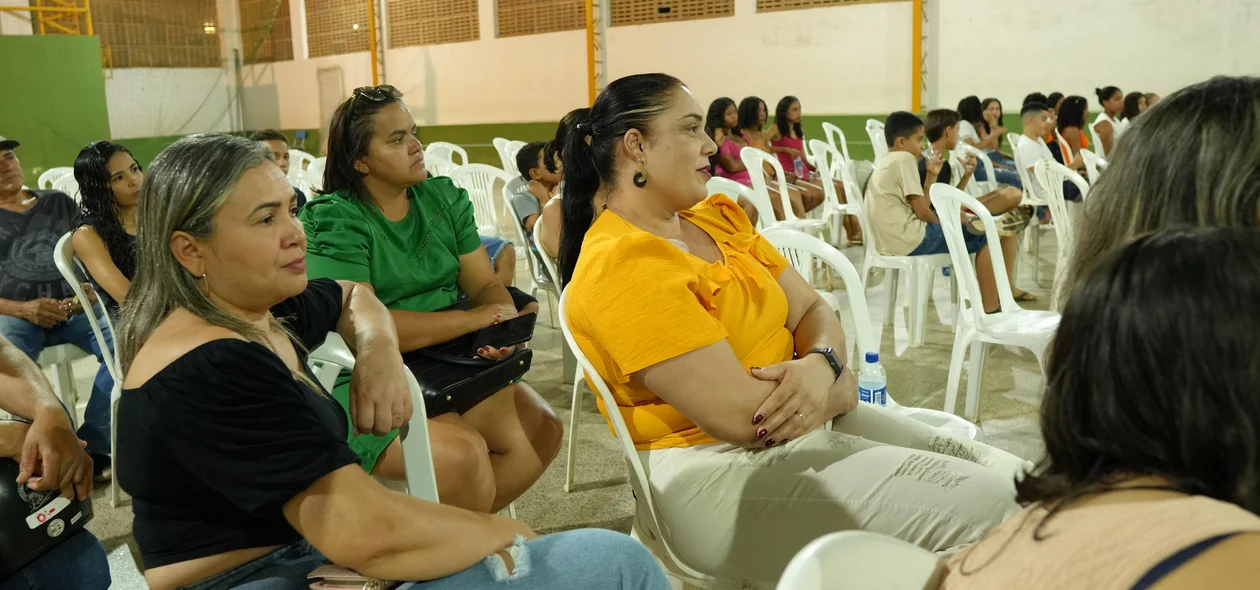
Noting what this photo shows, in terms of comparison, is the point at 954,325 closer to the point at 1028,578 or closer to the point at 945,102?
the point at 1028,578

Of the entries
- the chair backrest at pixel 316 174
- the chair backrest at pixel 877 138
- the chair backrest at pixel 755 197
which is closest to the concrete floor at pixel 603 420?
the chair backrest at pixel 755 197

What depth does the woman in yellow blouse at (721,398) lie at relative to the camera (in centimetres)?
154

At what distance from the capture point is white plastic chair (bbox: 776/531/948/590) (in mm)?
854

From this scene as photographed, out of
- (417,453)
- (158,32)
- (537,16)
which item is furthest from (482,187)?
(158,32)

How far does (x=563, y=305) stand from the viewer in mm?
1765

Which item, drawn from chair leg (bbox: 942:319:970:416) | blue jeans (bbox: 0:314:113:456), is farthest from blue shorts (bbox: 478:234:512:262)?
chair leg (bbox: 942:319:970:416)

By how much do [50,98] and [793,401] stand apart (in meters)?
11.0

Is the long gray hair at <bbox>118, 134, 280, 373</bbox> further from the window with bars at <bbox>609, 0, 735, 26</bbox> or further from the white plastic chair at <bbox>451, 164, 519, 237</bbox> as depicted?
the window with bars at <bbox>609, 0, 735, 26</bbox>

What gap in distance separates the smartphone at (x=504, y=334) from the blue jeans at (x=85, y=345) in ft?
4.81

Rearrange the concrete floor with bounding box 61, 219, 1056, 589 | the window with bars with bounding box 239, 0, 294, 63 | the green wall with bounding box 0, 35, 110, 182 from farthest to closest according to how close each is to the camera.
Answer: the window with bars with bounding box 239, 0, 294, 63, the green wall with bounding box 0, 35, 110, 182, the concrete floor with bounding box 61, 219, 1056, 589

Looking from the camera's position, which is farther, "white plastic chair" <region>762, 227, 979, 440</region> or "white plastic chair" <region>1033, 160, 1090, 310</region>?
"white plastic chair" <region>1033, 160, 1090, 310</region>

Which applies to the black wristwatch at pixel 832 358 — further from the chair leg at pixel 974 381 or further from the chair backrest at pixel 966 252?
the chair leg at pixel 974 381

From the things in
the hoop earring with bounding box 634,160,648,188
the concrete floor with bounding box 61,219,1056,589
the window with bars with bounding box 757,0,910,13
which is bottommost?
the concrete floor with bounding box 61,219,1056,589

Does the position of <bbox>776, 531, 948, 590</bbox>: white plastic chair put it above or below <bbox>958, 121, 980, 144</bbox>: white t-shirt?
below
